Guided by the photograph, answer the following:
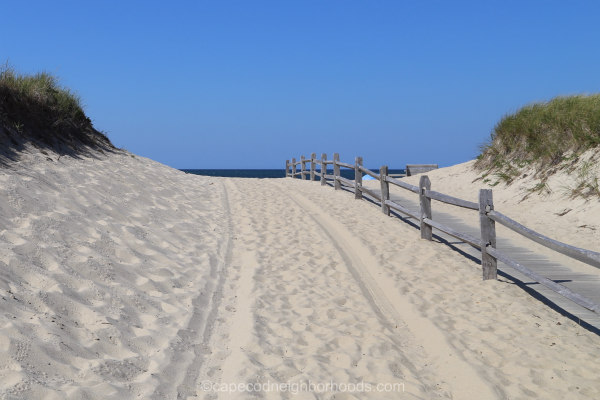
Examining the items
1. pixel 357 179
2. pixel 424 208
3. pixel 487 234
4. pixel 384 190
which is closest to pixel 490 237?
pixel 487 234

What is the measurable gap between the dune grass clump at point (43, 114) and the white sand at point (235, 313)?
1280 millimetres

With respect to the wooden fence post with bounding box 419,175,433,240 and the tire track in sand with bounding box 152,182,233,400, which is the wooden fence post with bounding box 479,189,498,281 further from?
the tire track in sand with bounding box 152,182,233,400

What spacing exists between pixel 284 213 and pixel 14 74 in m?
7.18

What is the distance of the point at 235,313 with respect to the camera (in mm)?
5672

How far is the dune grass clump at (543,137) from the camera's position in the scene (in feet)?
46.7

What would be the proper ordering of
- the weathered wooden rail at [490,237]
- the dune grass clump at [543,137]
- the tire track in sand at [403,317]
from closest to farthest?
1. the tire track in sand at [403,317]
2. the weathered wooden rail at [490,237]
3. the dune grass clump at [543,137]

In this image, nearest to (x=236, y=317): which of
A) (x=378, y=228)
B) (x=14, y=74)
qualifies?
(x=378, y=228)

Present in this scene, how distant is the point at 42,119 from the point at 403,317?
932 centimetres

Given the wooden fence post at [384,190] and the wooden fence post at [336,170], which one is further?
the wooden fence post at [336,170]

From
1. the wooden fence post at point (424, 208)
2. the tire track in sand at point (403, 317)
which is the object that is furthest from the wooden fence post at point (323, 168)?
the wooden fence post at point (424, 208)

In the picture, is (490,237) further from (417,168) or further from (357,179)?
(417,168)

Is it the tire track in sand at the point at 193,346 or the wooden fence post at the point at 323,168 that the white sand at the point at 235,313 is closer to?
the tire track in sand at the point at 193,346

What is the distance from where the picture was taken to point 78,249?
246 inches

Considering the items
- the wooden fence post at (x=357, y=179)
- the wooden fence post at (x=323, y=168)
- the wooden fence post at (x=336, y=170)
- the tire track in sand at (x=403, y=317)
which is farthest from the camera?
the wooden fence post at (x=323, y=168)
